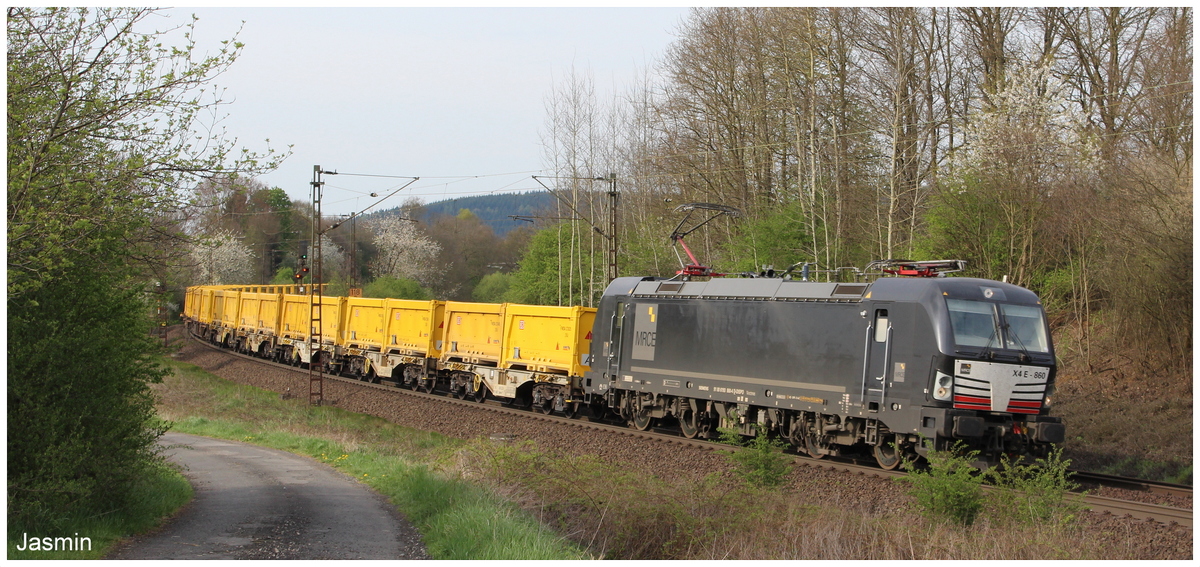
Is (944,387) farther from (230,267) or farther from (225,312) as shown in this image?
(230,267)

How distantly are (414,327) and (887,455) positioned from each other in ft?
49.8

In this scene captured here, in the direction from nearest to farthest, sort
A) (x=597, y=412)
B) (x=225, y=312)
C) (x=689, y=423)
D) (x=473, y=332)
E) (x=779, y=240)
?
1. (x=689, y=423)
2. (x=597, y=412)
3. (x=473, y=332)
4. (x=779, y=240)
5. (x=225, y=312)

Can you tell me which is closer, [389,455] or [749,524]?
[749,524]

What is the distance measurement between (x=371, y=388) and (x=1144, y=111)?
2277 centimetres

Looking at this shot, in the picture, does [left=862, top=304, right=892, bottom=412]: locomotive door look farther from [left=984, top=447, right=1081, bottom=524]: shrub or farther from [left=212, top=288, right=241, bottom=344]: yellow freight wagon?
[left=212, top=288, right=241, bottom=344]: yellow freight wagon

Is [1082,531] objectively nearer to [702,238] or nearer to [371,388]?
[371,388]

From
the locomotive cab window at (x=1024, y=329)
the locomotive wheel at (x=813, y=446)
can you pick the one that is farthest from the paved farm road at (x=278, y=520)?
the locomotive cab window at (x=1024, y=329)

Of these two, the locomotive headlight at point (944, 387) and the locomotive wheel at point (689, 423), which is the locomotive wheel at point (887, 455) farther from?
the locomotive wheel at point (689, 423)

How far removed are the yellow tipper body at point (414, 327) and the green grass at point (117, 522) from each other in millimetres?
13273

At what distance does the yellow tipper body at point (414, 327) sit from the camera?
2497 cm

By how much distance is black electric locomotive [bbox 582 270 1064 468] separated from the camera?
12375 mm

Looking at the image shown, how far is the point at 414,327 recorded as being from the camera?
25.6 m

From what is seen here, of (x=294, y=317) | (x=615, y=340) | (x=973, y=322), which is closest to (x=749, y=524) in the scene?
(x=973, y=322)

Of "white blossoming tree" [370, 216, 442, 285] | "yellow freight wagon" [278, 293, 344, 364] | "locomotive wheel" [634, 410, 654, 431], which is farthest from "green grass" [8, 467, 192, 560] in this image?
"white blossoming tree" [370, 216, 442, 285]
